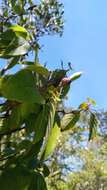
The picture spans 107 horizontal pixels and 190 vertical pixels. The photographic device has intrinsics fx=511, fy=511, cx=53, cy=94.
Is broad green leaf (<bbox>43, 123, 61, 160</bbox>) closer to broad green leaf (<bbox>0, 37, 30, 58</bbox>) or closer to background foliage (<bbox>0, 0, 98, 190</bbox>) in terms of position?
background foliage (<bbox>0, 0, 98, 190</bbox>)

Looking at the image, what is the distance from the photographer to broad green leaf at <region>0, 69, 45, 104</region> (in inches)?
36.6

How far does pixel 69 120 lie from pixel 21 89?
24cm

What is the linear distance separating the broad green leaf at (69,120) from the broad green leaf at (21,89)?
19cm

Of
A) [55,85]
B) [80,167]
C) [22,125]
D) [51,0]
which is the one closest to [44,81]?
[55,85]

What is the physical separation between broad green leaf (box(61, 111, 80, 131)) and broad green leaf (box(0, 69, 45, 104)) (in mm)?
189

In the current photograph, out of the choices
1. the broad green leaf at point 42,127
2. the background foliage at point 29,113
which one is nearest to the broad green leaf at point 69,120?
the background foliage at point 29,113

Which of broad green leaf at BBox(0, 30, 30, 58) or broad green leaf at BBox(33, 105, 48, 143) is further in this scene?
broad green leaf at BBox(0, 30, 30, 58)

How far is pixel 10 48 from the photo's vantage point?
1085 millimetres

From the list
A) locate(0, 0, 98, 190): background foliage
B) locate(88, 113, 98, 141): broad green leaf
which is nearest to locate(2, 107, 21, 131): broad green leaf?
locate(0, 0, 98, 190): background foliage

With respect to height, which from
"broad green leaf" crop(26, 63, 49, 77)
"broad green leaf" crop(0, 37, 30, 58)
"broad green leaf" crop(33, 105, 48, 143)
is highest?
"broad green leaf" crop(0, 37, 30, 58)

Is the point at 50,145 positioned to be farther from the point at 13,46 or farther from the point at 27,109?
the point at 13,46

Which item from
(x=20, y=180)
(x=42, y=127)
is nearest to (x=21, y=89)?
(x=42, y=127)

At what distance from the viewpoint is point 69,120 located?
1.14 metres

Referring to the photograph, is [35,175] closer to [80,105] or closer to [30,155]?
[30,155]
